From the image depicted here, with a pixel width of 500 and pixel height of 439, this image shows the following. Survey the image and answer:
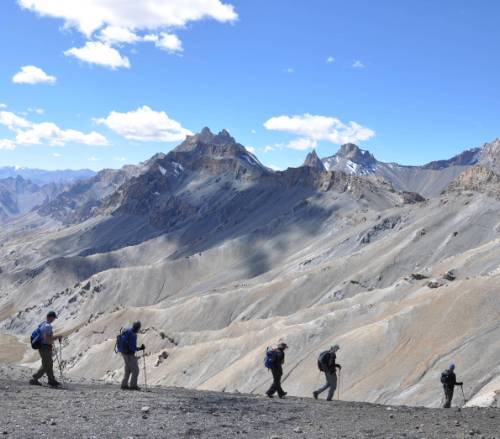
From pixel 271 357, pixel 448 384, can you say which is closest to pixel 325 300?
pixel 448 384

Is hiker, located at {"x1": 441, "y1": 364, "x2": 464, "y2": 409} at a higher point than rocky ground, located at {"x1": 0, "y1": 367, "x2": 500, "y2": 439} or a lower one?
lower

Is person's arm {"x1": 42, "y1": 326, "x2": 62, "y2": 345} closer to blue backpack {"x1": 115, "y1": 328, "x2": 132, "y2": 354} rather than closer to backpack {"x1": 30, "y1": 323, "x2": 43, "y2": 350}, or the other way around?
backpack {"x1": 30, "y1": 323, "x2": 43, "y2": 350}

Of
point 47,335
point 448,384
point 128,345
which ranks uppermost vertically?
point 47,335

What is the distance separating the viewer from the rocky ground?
1320cm

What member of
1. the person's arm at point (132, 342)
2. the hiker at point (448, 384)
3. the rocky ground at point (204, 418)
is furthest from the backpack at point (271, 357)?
the hiker at point (448, 384)

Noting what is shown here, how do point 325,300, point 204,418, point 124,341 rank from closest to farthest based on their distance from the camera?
1. point 204,418
2. point 124,341
3. point 325,300

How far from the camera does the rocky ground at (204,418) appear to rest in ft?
43.3

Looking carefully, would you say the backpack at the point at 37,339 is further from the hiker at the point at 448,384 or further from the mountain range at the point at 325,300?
the mountain range at the point at 325,300

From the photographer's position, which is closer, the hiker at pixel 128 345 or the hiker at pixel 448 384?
the hiker at pixel 128 345

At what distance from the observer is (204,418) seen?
591 inches

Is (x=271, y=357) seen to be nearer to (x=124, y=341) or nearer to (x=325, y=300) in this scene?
(x=124, y=341)

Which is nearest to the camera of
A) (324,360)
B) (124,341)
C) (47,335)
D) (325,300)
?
(47,335)

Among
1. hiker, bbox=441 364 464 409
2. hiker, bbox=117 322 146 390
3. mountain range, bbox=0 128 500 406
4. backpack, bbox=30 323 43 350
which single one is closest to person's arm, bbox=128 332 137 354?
hiker, bbox=117 322 146 390

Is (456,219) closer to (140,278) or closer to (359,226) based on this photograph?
(359,226)
